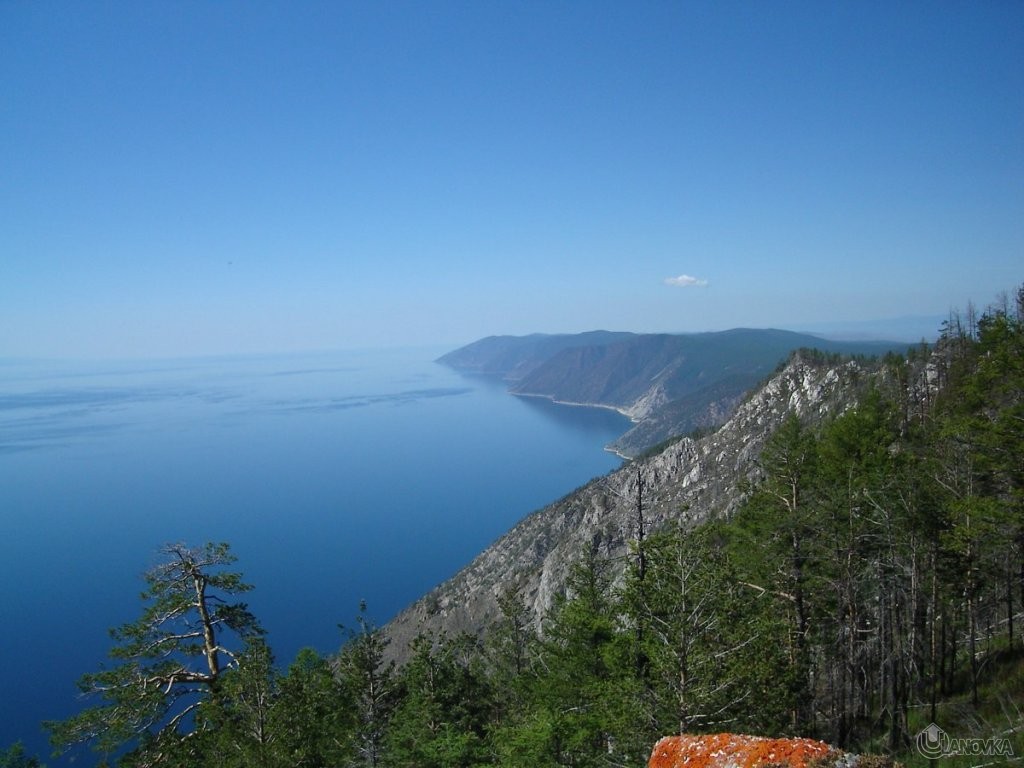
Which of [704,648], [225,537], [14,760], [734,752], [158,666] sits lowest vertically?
[225,537]

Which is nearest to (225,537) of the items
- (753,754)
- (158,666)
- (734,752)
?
(158,666)

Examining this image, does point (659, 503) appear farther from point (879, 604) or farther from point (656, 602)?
point (656, 602)

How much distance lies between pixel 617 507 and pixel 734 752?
9763cm

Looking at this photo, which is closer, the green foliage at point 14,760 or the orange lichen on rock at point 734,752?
the orange lichen on rock at point 734,752

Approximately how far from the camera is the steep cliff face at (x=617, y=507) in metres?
85.4

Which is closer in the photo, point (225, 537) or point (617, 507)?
point (617, 507)

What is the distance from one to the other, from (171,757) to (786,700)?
12.9m

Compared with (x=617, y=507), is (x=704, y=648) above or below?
above

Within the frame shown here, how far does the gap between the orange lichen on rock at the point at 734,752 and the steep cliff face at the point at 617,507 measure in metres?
69.6

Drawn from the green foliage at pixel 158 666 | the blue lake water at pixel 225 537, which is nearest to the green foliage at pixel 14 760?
the green foliage at pixel 158 666

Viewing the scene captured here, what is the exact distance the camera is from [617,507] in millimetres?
100312

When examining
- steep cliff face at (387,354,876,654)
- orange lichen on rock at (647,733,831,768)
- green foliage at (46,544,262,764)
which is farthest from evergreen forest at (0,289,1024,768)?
steep cliff face at (387,354,876,654)

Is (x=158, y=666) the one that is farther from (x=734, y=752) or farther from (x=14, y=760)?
(x=14, y=760)

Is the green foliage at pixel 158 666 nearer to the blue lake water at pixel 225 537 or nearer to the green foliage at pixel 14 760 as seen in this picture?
the green foliage at pixel 14 760
